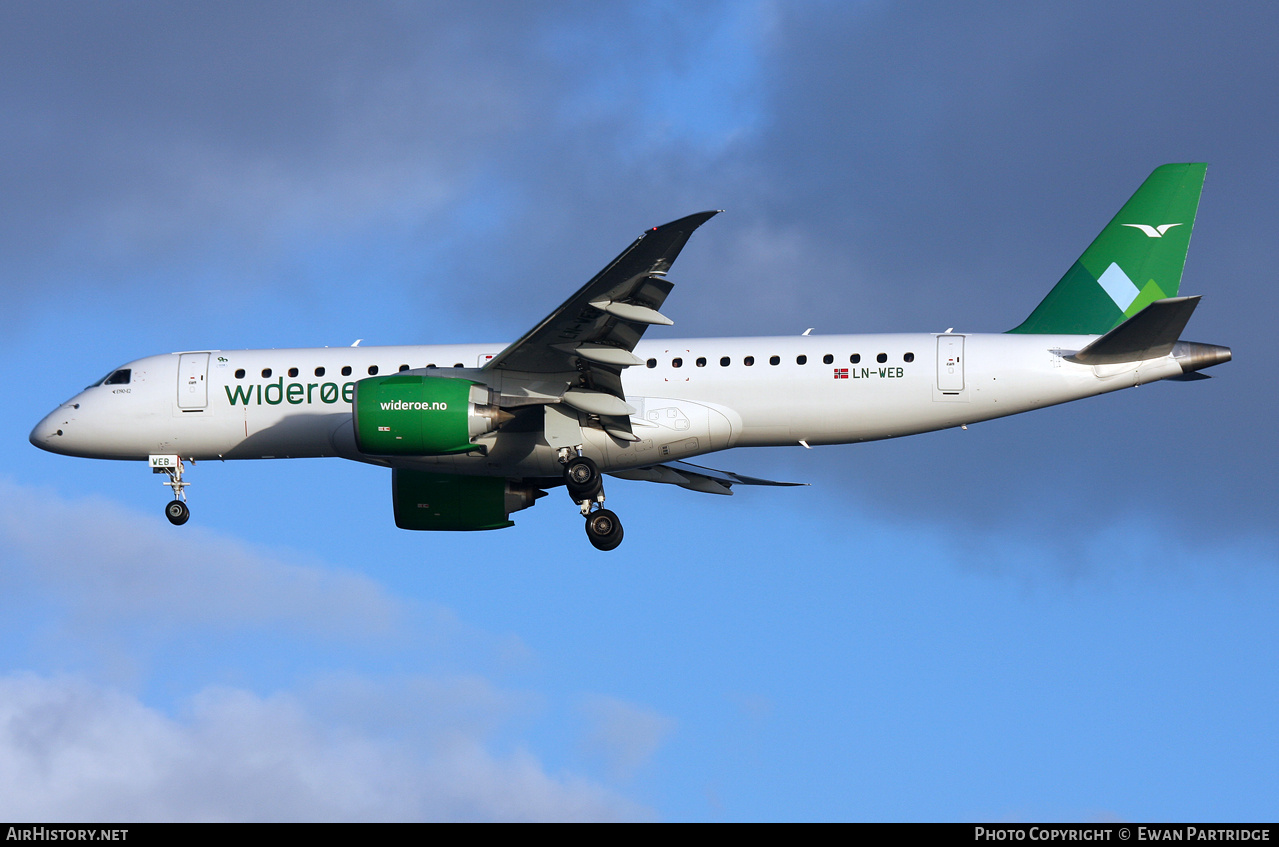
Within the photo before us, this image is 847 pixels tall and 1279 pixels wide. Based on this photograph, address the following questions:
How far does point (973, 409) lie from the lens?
1219 inches

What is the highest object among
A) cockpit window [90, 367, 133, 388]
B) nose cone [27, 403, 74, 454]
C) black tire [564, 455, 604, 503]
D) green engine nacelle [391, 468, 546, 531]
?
cockpit window [90, 367, 133, 388]

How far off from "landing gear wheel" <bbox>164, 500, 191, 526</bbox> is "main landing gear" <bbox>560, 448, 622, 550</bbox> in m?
9.12

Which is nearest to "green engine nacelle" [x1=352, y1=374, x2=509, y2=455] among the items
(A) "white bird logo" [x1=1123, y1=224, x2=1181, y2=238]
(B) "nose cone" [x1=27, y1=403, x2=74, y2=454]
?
(B) "nose cone" [x1=27, y1=403, x2=74, y2=454]

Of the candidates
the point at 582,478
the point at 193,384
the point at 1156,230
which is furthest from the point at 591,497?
the point at 1156,230

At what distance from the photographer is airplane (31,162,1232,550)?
95.0 feet

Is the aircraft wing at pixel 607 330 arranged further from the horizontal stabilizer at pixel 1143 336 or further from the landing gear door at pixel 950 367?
the horizontal stabilizer at pixel 1143 336

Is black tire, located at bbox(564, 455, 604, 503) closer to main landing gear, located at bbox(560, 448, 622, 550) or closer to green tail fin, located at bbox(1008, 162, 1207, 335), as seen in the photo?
main landing gear, located at bbox(560, 448, 622, 550)

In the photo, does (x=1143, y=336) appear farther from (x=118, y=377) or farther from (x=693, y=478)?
(x=118, y=377)

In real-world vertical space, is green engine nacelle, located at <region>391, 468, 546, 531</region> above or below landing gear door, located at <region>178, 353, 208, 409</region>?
below

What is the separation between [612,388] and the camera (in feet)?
98.8

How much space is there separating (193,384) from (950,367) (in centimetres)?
1664

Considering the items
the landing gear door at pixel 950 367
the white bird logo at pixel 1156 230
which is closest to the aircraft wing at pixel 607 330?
the landing gear door at pixel 950 367

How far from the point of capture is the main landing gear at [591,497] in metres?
30.4
